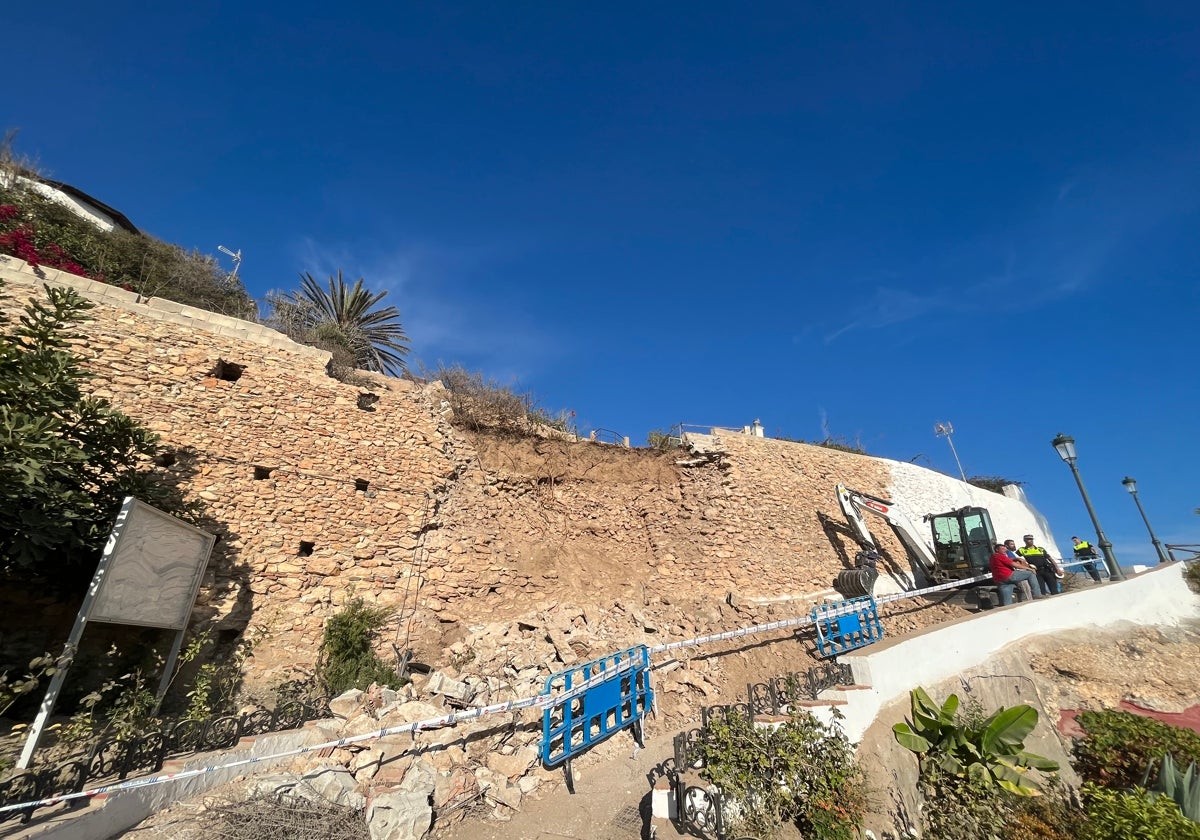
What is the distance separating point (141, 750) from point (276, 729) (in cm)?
157

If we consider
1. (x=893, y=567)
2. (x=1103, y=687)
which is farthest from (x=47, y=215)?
(x=1103, y=687)

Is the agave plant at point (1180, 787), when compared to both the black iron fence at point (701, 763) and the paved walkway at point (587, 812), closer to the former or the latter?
the black iron fence at point (701, 763)

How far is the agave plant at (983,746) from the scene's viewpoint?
21.5 ft

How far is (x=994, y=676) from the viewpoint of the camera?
868 centimetres

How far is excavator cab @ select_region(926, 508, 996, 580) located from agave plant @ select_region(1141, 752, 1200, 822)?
7.04m

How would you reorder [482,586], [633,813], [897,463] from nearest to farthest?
[633,813]
[482,586]
[897,463]

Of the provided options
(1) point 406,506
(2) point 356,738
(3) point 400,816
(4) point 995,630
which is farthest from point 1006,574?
(1) point 406,506

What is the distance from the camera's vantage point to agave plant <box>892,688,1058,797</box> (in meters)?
6.55

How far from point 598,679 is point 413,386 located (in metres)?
7.68

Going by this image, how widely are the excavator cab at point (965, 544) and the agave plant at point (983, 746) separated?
706 cm

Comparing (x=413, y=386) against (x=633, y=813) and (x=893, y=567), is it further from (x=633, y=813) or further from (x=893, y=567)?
(x=893, y=567)

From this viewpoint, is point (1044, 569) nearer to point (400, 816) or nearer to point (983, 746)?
point (983, 746)

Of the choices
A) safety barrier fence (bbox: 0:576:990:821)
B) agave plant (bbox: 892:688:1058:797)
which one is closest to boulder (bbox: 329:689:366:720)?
safety barrier fence (bbox: 0:576:990:821)

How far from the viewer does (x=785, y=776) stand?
5426mm
